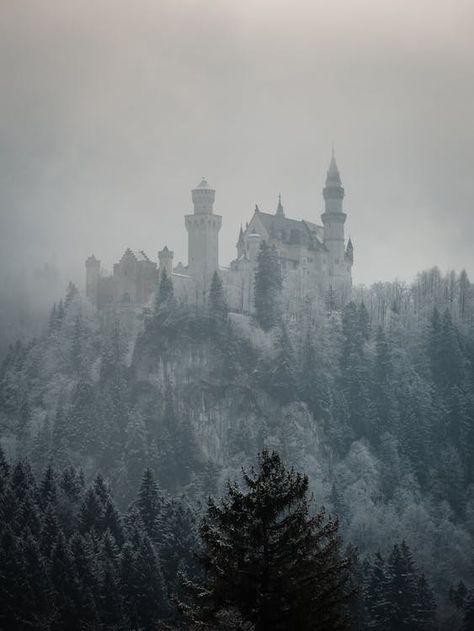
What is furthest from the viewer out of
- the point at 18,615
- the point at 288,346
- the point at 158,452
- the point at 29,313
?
the point at 29,313

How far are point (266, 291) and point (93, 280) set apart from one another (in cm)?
2095

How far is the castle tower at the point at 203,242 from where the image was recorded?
12750 cm

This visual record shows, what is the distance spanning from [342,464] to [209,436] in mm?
14530

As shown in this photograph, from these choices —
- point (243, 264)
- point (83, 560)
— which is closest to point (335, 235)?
point (243, 264)

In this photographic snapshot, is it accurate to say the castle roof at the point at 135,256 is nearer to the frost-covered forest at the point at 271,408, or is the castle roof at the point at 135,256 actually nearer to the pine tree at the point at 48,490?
the frost-covered forest at the point at 271,408

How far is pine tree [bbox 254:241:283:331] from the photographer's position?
12131cm

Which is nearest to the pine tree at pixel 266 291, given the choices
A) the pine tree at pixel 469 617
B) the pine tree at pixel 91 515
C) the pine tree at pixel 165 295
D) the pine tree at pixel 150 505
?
the pine tree at pixel 165 295

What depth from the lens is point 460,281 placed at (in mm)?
145125

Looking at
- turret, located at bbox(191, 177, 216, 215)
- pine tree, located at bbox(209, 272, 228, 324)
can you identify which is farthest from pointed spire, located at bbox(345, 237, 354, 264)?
pine tree, located at bbox(209, 272, 228, 324)

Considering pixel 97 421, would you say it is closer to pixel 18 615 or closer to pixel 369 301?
pixel 369 301

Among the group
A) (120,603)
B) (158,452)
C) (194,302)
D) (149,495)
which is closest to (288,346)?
(194,302)

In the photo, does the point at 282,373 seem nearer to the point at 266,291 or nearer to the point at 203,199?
the point at 266,291

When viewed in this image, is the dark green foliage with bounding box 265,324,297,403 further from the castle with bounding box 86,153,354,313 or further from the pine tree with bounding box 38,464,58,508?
the pine tree with bounding box 38,464,58,508

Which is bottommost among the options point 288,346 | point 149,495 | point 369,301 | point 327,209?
point 149,495
